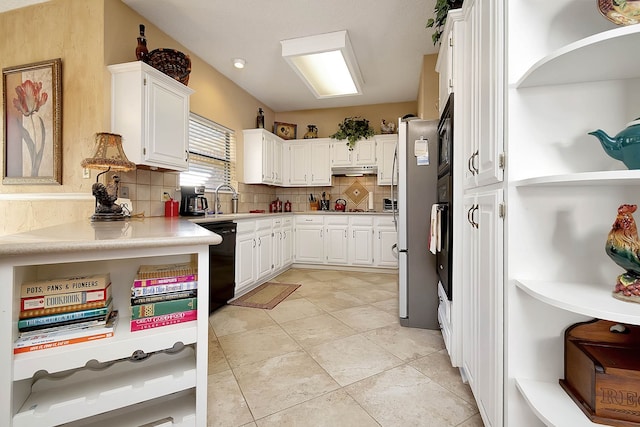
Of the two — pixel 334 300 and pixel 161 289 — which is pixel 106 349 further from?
pixel 334 300

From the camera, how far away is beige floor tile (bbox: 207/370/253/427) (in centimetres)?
137

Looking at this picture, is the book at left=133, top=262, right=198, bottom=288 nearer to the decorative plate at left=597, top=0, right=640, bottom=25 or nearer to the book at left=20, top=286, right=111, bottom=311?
the book at left=20, top=286, right=111, bottom=311

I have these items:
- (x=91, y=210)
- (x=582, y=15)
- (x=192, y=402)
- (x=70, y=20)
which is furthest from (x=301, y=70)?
(x=192, y=402)

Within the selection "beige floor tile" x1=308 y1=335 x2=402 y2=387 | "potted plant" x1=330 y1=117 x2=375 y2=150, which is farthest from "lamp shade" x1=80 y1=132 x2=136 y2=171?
"potted plant" x1=330 y1=117 x2=375 y2=150

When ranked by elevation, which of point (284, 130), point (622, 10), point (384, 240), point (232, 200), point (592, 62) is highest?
point (284, 130)

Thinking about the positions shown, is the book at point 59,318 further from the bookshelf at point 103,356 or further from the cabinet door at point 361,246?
the cabinet door at point 361,246

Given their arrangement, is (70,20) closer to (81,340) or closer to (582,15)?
(81,340)

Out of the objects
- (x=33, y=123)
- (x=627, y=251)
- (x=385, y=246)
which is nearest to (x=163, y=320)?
(x=627, y=251)

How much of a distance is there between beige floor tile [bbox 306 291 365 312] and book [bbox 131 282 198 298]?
1932mm

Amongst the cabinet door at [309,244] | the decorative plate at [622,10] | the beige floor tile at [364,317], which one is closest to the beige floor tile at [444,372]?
the beige floor tile at [364,317]

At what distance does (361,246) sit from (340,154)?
5.37ft

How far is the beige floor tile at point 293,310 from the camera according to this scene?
2676 millimetres

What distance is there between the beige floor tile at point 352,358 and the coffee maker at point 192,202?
6.26 feet

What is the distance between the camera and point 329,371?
178 cm
